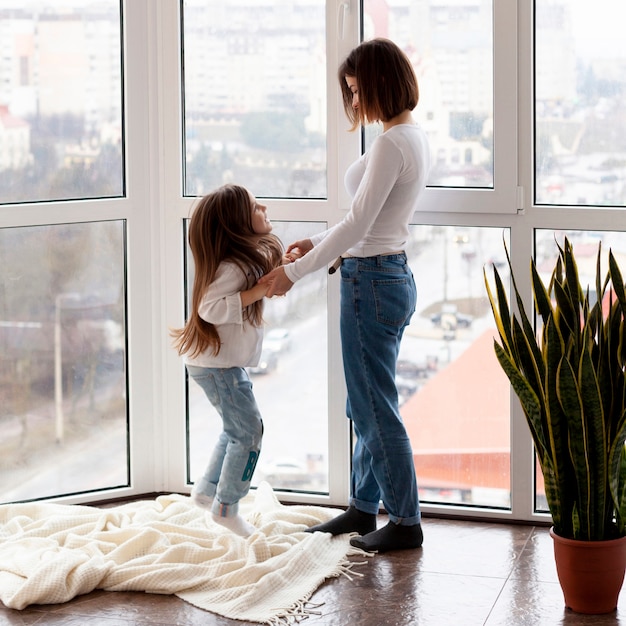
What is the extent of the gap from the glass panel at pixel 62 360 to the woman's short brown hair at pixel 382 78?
102cm

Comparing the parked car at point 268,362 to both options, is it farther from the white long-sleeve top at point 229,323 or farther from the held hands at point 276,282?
the held hands at point 276,282

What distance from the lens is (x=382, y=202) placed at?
9.57 ft

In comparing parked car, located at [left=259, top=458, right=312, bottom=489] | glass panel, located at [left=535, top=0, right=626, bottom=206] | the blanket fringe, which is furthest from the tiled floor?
glass panel, located at [left=535, top=0, right=626, bottom=206]

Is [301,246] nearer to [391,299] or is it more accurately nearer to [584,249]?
[391,299]

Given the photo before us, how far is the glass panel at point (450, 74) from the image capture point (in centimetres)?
323

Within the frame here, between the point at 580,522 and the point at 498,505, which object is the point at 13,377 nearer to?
the point at 498,505

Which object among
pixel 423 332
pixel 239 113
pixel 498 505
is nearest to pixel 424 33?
pixel 239 113

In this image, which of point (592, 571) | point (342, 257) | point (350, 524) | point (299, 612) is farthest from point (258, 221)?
point (592, 571)

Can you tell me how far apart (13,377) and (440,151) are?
5.02 ft

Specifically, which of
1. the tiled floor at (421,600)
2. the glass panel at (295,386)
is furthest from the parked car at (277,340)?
the tiled floor at (421,600)

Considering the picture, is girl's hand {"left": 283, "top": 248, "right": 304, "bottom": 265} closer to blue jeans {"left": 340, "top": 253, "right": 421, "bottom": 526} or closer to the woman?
the woman

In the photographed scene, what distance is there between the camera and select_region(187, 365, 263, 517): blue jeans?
3088mm

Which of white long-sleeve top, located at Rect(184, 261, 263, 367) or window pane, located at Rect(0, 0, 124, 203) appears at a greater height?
window pane, located at Rect(0, 0, 124, 203)

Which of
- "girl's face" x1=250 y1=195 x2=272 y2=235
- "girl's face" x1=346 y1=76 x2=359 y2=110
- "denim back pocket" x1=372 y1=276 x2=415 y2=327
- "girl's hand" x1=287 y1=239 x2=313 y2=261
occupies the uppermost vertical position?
"girl's face" x1=346 y1=76 x2=359 y2=110
